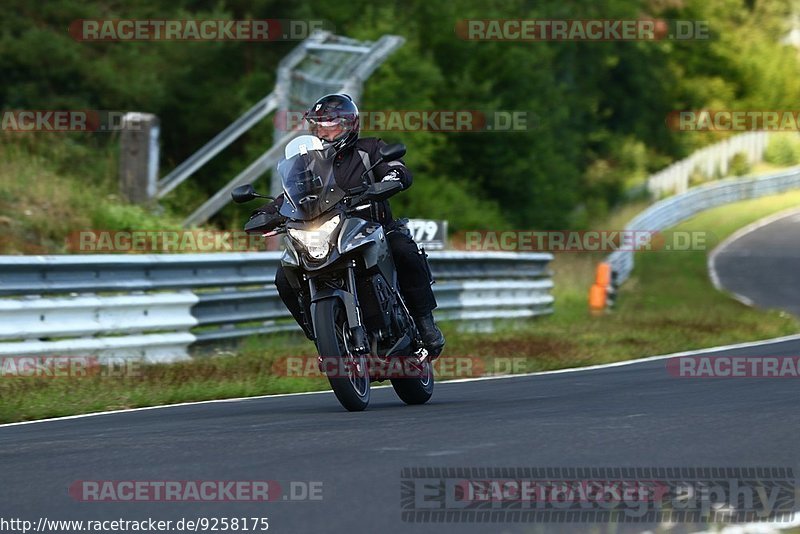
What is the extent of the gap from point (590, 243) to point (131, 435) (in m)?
30.9

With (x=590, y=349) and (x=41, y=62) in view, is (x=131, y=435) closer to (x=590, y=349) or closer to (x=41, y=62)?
(x=590, y=349)

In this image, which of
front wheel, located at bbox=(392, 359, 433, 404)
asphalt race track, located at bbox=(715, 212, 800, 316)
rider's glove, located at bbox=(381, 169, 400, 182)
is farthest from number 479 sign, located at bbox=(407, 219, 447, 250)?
asphalt race track, located at bbox=(715, 212, 800, 316)

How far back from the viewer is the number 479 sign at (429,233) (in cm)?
1744

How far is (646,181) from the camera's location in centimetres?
5922

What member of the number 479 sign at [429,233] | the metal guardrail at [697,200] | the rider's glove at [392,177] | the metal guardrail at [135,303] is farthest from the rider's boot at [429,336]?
the metal guardrail at [697,200]

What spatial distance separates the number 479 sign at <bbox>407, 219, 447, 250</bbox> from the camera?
1744 centimetres

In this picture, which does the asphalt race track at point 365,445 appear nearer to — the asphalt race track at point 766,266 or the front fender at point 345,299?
the front fender at point 345,299

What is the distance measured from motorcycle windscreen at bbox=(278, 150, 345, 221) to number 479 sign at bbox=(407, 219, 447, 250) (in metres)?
7.94

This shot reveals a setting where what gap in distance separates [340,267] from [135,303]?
455 centimetres

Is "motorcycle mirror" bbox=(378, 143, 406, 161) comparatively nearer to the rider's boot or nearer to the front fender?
the front fender

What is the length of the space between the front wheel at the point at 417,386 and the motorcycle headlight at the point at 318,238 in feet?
4.43

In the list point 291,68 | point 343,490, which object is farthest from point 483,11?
point 343,490

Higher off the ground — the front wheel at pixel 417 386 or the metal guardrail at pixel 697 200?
the metal guardrail at pixel 697 200

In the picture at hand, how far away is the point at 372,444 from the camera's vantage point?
7363mm
